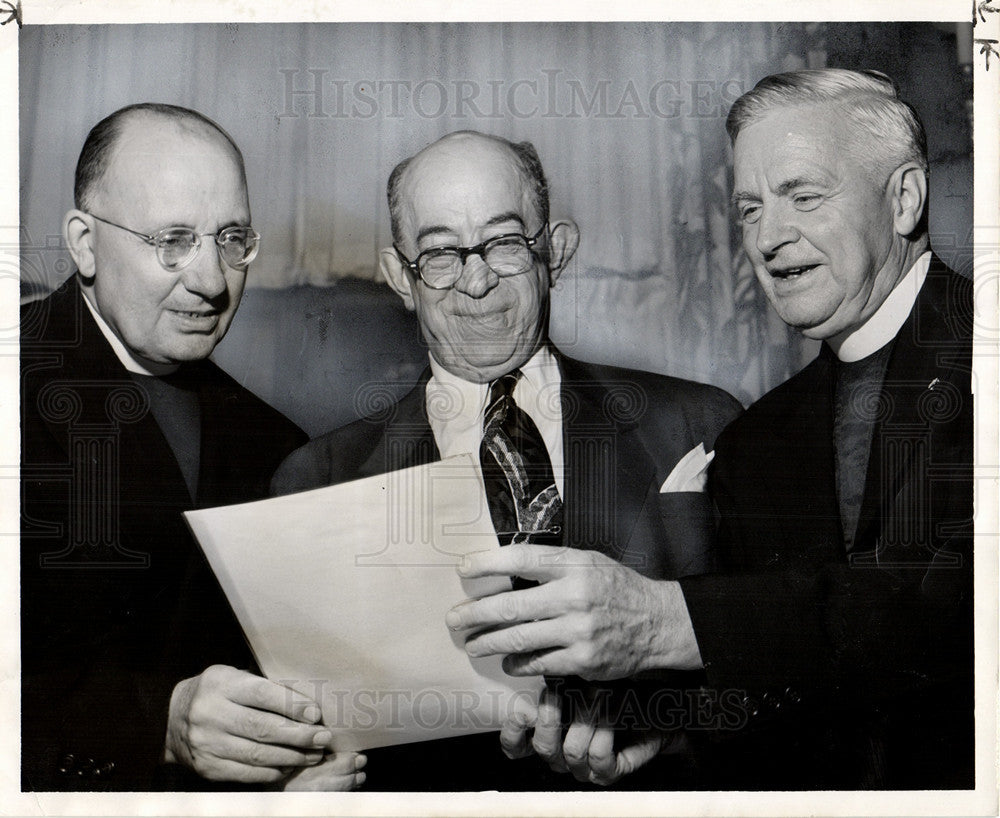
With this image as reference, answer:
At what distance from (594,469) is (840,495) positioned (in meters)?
0.63

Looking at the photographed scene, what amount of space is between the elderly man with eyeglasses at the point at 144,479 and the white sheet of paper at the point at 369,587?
7cm

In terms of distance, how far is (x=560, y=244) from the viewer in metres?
2.54

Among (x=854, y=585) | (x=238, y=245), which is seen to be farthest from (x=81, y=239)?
(x=854, y=585)

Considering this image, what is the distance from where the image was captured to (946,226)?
2580 mm

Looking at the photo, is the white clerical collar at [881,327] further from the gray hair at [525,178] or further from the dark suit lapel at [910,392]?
the gray hair at [525,178]

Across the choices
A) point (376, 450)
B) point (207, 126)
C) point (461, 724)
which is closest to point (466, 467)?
point (376, 450)

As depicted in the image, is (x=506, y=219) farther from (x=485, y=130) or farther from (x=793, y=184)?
(x=793, y=184)

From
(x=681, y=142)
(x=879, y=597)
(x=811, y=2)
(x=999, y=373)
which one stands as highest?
(x=811, y=2)

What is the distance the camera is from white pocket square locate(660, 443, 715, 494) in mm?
2539

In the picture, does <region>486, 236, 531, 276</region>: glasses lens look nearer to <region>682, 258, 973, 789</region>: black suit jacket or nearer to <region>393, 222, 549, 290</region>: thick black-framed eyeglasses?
<region>393, 222, 549, 290</region>: thick black-framed eyeglasses

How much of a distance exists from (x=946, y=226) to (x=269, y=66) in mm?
1784

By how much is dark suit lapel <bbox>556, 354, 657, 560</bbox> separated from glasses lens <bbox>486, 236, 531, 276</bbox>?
0.25m

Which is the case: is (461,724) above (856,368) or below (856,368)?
below

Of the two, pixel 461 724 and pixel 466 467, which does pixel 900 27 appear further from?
pixel 461 724
